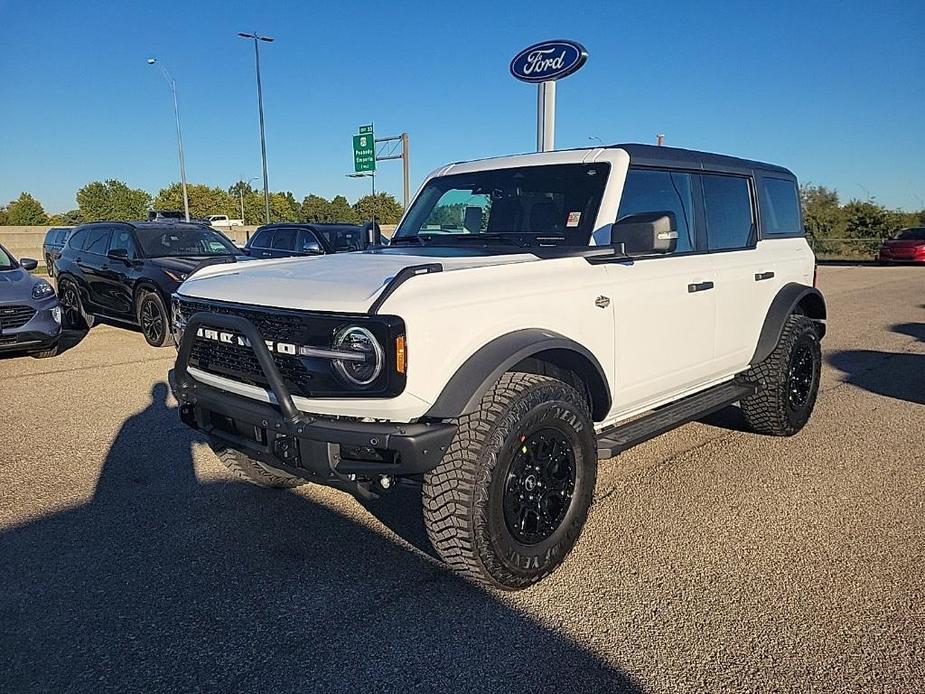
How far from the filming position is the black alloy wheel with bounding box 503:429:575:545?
9.98 ft

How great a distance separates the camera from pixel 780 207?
550 cm

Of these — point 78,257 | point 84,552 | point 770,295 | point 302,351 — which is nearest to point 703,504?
point 770,295

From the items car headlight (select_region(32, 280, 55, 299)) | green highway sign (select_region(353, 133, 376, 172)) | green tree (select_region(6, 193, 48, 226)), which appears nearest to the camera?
car headlight (select_region(32, 280, 55, 299))

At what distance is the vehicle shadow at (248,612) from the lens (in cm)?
250

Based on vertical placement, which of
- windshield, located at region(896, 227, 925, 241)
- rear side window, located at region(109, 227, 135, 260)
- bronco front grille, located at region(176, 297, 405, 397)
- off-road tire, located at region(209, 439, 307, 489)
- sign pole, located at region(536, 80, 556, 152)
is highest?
sign pole, located at region(536, 80, 556, 152)

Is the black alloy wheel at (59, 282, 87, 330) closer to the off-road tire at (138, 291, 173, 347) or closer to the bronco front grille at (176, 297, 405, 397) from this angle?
the off-road tire at (138, 291, 173, 347)

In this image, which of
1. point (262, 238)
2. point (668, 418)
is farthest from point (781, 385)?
point (262, 238)

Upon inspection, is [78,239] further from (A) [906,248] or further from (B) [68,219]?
(B) [68,219]

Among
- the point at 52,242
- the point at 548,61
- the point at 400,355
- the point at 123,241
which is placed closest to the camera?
the point at 400,355

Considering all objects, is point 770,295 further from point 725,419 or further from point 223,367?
point 223,367

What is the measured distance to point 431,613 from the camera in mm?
2904

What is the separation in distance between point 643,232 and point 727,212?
169 centimetres

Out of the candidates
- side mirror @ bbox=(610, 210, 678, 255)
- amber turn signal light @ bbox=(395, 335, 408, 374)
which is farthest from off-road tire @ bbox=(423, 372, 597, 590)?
side mirror @ bbox=(610, 210, 678, 255)

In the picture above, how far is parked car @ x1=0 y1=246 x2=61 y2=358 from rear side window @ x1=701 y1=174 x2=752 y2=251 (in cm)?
748
